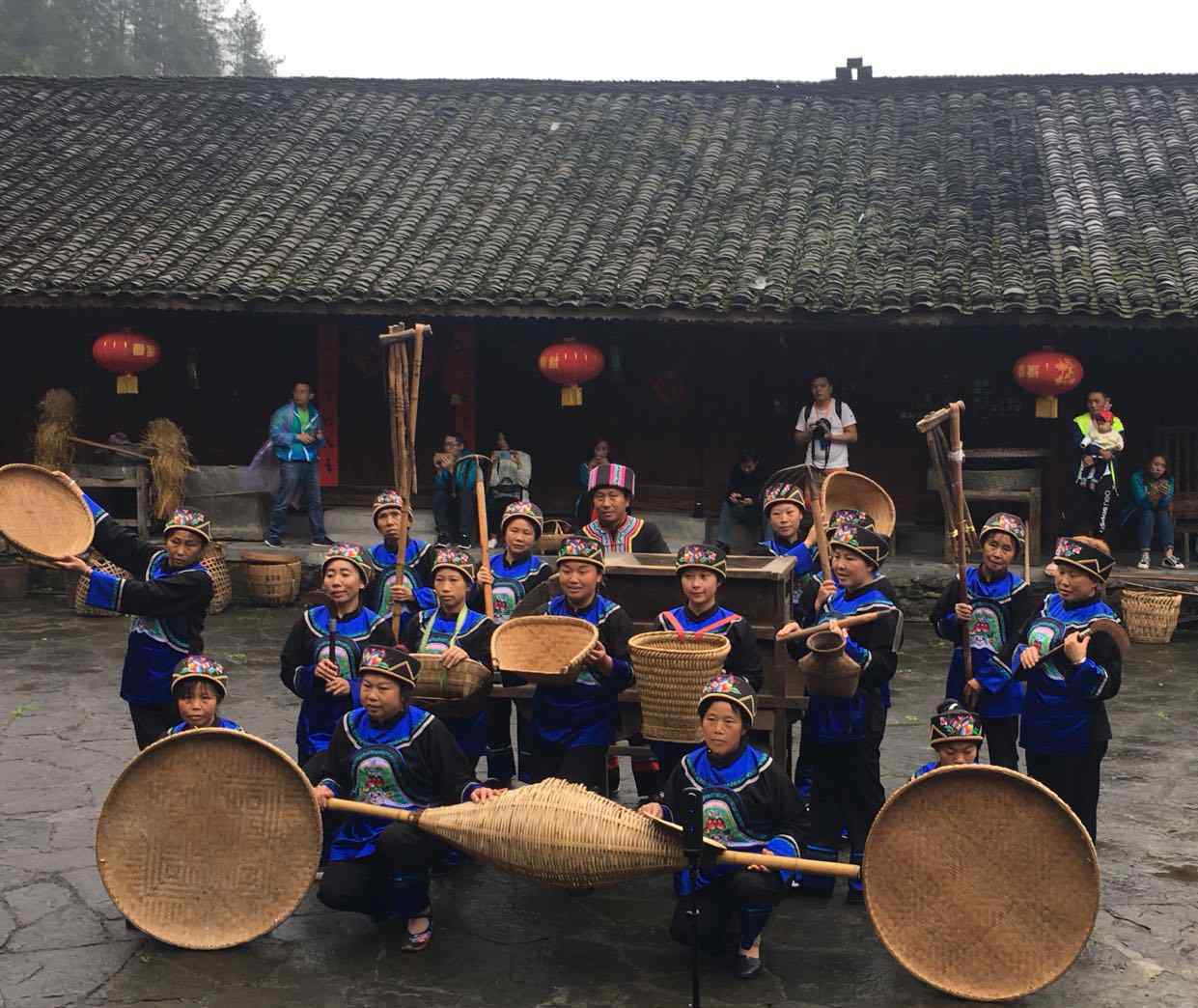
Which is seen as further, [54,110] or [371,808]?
[54,110]

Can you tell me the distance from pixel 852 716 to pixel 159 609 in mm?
3143

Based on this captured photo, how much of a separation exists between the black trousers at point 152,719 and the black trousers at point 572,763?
1.66 m

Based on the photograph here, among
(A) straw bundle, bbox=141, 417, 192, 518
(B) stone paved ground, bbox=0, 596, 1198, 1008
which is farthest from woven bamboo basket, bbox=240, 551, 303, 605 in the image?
(B) stone paved ground, bbox=0, 596, 1198, 1008

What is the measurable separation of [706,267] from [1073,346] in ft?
11.5

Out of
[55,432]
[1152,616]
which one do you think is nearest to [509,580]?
[1152,616]

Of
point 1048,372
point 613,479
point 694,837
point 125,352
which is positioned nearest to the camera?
point 694,837

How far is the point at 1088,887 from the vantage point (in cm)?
520

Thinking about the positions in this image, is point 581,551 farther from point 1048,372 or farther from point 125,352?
point 125,352

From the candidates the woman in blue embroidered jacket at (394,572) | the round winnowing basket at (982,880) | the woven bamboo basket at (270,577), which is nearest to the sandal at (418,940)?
the woman in blue embroidered jacket at (394,572)

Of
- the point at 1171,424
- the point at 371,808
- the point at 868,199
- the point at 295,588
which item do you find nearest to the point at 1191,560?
the point at 1171,424

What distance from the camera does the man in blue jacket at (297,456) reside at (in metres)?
14.9

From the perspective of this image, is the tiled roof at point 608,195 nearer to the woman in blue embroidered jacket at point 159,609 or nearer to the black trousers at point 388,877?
the woman in blue embroidered jacket at point 159,609

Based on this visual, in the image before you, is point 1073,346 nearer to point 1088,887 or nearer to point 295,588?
point 295,588

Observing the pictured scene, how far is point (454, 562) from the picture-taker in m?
7.07
